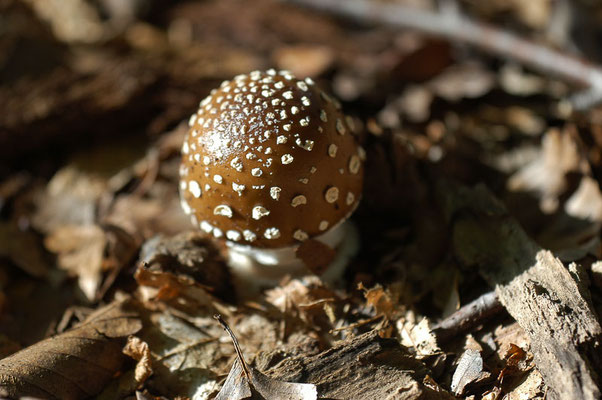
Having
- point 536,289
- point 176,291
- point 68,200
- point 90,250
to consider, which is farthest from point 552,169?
point 68,200

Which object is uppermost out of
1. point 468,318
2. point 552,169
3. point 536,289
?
point 552,169

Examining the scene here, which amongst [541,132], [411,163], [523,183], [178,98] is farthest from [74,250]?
[541,132]

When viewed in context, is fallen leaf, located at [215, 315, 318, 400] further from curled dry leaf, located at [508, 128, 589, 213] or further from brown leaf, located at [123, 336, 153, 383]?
curled dry leaf, located at [508, 128, 589, 213]

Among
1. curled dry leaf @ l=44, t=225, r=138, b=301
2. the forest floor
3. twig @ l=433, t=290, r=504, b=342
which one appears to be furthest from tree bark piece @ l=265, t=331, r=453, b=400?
curled dry leaf @ l=44, t=225, r=138, b=301

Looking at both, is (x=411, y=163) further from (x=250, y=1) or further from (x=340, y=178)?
(x=250, y=1)

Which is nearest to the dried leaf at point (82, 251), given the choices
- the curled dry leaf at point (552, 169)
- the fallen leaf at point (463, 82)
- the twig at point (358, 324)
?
the twig at point (358, 324)

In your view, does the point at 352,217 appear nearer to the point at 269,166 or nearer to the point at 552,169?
the point at 269,166
